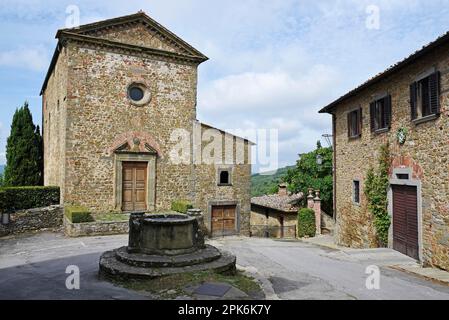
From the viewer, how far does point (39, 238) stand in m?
13.2

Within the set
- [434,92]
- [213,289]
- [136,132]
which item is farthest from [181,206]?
[434,92]

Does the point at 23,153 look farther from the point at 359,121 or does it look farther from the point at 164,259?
the point at 359,121

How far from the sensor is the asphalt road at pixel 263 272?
6.57 metres

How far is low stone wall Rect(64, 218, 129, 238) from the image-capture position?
1338 centimetres

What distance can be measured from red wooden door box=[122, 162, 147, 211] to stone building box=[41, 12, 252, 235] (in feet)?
0.15

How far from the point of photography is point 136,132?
16547 millimetres

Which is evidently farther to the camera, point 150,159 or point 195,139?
point 195,139

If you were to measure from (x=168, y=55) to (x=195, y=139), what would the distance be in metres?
4.36

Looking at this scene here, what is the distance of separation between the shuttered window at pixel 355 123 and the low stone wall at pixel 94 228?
9.98m

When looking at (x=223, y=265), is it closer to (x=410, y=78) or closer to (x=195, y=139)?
(x=410, y=78)

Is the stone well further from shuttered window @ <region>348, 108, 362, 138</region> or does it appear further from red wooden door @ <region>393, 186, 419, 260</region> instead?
shuttered window @ <region>348, 108, 362, 138</region>

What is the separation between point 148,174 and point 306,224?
35.7 ft

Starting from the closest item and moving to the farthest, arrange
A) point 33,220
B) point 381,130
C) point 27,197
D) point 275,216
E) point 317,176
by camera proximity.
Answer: point 381,130 < point 33,220 < point 27,197 < point 317,176 < point 275,216
